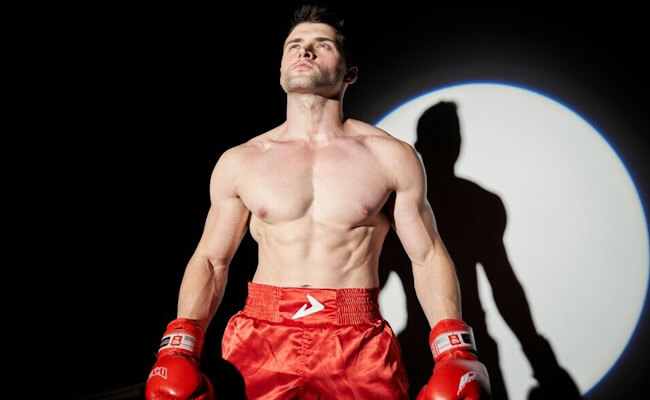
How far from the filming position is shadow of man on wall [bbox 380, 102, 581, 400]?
78.0 inches

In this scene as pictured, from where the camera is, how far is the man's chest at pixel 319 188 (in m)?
1.51

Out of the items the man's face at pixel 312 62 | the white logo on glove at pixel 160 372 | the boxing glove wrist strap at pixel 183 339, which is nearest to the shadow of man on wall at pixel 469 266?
the man's face at pixel 312 62

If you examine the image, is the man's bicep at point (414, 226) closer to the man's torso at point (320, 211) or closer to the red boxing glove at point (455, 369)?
the man's torso at point (320, 211)

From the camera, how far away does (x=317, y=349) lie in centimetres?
142

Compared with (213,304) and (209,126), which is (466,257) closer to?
(213,304)

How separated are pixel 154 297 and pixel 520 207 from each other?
1400mm

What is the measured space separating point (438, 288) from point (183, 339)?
690 mm

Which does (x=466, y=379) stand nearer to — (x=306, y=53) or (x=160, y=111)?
(x=306, y=53)

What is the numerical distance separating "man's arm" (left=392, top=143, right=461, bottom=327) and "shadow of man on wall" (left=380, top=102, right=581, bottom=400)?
0.53 metres

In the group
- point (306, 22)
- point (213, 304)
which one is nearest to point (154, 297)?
point (213, 304)

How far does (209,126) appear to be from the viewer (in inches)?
87.6

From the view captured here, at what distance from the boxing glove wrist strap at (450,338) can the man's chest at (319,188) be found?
0.35m

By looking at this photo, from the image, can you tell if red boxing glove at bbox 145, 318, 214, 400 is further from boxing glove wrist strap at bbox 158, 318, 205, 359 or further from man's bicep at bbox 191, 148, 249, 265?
man's bicep at bbox 191, 148, 249, 265

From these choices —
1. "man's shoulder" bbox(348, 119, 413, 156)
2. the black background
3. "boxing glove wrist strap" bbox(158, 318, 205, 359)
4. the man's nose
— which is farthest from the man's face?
"boxing glove wrist strap" bbox(158, 318, 205, 359)
